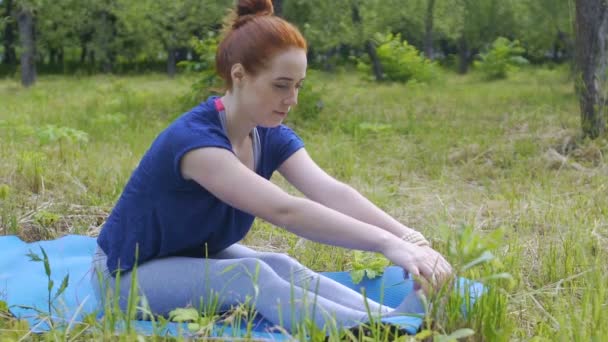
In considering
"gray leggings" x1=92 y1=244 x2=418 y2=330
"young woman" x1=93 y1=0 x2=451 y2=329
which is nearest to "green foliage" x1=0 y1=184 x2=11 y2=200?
"young woman" x1=93 y1=0 x2=451 y2=329

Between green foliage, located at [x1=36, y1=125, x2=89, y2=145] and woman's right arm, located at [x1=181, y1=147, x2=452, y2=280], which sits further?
green foliage, located at [x1=36, y1=125, x2=89, y2=145]

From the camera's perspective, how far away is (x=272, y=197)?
2.07 meters

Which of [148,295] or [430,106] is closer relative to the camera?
[148,295]

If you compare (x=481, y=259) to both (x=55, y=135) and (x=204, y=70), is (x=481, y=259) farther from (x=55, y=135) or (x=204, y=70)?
(x=204, y=70)

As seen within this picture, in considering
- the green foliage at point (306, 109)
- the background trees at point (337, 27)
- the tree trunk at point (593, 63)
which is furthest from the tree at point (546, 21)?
the green foliage at point (306, 109)

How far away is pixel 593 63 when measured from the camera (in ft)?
18.0

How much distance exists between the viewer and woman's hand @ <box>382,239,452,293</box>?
1891 millimetres

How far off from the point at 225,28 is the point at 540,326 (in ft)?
4.58

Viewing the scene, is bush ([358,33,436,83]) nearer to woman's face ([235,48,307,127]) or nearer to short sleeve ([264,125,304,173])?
short sleeve ([264,125,304,173])

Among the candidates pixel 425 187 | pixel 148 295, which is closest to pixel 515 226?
pixel 425 187

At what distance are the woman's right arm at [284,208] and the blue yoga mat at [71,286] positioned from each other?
0.19 m

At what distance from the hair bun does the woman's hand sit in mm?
919

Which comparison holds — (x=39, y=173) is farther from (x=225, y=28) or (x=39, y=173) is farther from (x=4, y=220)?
(x=225, y=28)

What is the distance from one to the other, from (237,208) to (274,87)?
0.40 metres
